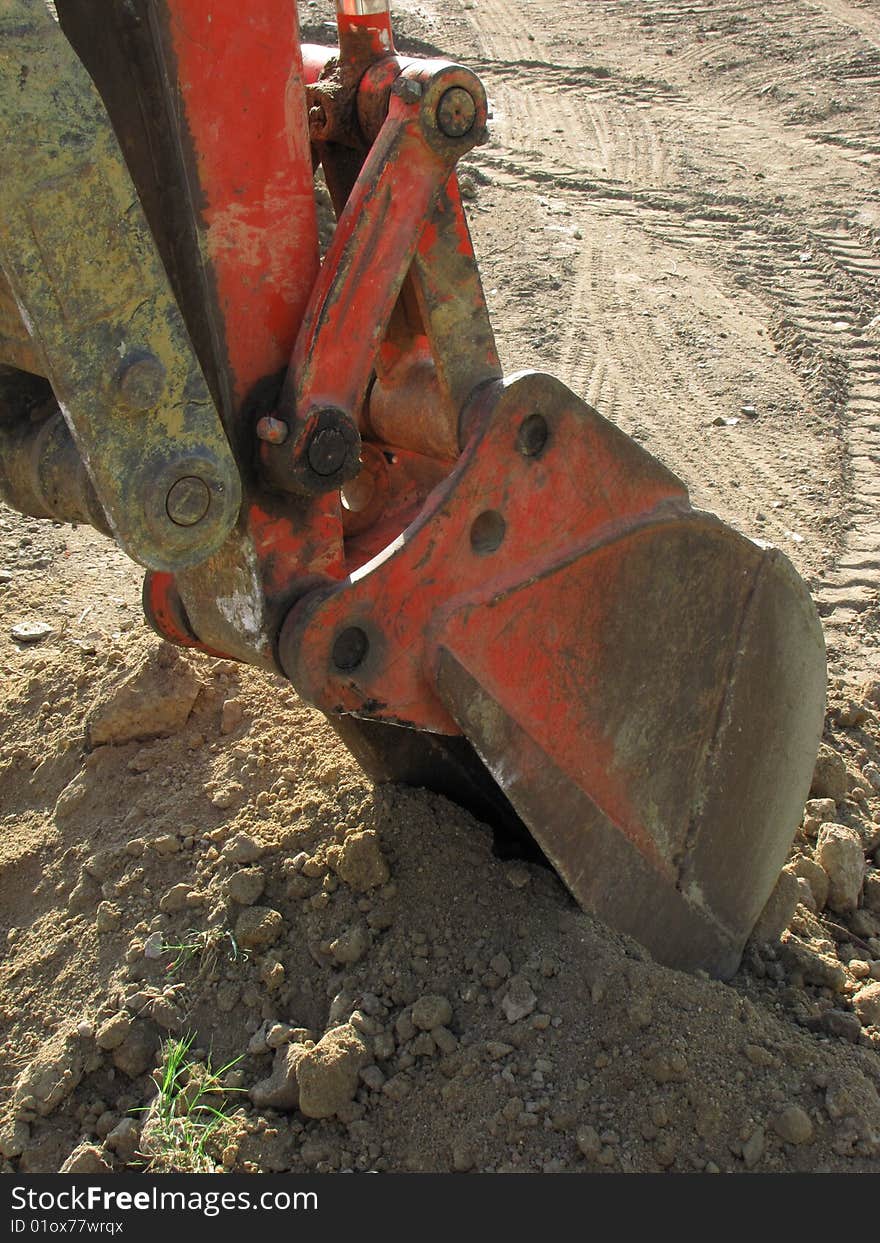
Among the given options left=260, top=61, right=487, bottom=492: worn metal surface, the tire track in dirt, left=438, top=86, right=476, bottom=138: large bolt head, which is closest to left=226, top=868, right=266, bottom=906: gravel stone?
left=260, top=61, right=487, bottom=492: worn metal surface

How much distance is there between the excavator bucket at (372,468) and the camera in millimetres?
1853

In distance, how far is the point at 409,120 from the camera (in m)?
2.12

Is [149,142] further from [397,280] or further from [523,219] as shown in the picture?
[523,219]

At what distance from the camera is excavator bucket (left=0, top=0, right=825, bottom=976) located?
1853mm

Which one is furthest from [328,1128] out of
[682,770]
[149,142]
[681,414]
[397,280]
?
[681,414]

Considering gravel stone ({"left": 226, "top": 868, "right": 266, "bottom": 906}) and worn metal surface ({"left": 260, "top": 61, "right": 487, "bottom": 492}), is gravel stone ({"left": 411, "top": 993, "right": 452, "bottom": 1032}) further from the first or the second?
worn metal surface ({"left": 260, "top": 61, "right": 487, "bottom": 492})

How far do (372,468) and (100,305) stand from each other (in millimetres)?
994

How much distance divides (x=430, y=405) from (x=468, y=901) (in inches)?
38.8


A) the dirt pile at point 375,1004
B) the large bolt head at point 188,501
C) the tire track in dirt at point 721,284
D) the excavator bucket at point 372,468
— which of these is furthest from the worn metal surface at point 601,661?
the tire track in dirt at point 721,284

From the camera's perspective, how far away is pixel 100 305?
5.93 feet

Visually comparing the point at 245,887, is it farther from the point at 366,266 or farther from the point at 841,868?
the point at 841,868

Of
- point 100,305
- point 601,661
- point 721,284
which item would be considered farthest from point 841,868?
point 721,284

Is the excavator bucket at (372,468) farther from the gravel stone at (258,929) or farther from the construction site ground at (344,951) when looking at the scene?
the gravel stone at (258,929)

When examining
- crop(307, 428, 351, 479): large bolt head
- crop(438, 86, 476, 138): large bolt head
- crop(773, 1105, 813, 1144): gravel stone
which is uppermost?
crop(438, 86, 476, 138): large bolt head
